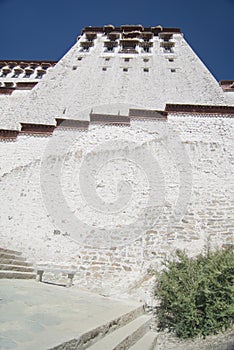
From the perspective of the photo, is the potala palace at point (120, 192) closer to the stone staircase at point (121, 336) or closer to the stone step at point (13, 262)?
the stone step at point (13, 262)

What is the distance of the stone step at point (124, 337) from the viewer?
2.25m

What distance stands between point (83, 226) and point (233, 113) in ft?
21.8

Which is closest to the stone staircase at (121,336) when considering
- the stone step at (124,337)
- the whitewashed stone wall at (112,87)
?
the stone step at (124,337)

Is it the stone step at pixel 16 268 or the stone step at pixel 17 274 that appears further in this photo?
the stone step at pixel 16 268

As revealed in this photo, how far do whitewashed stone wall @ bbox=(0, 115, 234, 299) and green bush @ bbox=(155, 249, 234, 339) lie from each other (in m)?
1.31

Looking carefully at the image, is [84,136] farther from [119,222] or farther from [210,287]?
[210,287]

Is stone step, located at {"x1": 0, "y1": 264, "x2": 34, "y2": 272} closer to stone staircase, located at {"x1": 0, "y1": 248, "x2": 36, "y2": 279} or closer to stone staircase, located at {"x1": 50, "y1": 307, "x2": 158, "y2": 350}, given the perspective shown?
stone staircase, located at {"x1": 0, "y1": 248, "x2": 36, "y2": 279}

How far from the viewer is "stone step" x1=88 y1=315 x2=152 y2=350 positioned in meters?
2.25

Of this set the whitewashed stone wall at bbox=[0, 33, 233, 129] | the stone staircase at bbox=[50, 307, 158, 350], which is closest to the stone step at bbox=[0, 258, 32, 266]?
the stone staircase at bbox=[50, 307, 158, 350]

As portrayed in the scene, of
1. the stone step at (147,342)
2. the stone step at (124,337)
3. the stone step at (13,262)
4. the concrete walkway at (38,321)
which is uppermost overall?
the stone step at (13,262)

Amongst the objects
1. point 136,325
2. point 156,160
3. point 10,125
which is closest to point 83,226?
point 156,160

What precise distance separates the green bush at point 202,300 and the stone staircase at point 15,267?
9.27ft

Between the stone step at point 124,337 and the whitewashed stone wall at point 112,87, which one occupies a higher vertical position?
the whitewashed stone wall at point 112,87

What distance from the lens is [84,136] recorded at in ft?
29.3
